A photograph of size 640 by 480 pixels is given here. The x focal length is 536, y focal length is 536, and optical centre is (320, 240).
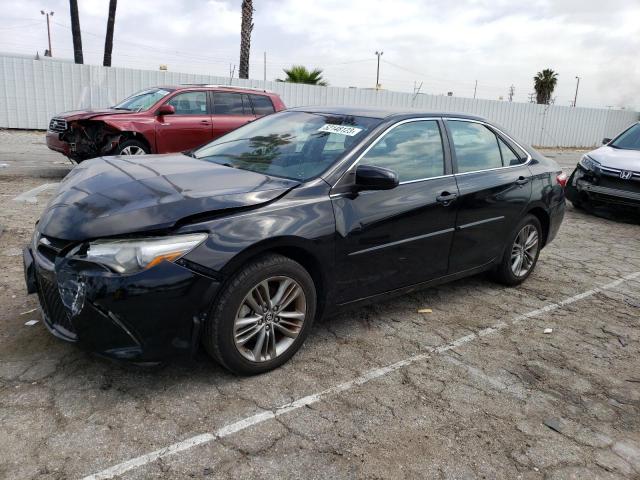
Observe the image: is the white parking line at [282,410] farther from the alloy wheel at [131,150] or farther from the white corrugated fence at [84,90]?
the white corrugated fence at [84,90]

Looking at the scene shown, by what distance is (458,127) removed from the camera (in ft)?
14.3

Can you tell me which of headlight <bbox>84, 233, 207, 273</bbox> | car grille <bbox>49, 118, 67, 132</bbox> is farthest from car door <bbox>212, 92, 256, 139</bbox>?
headlight <bbox>84, 233, 207, 273</bbox>

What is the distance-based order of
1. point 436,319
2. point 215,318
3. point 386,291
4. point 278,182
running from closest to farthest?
point 215,318 → point 278,182 → point 386,291 → point 436,319

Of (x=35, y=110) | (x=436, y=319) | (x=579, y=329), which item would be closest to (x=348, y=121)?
(x=436, y=319)

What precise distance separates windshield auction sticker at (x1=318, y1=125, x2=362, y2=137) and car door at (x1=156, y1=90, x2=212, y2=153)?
5757 millimetres

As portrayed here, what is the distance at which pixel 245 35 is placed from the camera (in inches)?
787

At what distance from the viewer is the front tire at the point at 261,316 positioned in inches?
A: 113

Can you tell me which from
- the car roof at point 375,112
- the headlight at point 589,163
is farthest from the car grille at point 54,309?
the headlight at point 589,163

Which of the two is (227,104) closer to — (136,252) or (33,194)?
(33,194)

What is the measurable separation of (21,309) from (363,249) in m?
2.46

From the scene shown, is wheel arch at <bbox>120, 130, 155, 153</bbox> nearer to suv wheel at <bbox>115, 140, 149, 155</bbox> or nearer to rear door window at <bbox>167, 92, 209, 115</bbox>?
suv wheel at <bbox>115, 140, 149, 155</bbox>

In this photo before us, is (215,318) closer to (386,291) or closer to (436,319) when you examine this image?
(386,291)

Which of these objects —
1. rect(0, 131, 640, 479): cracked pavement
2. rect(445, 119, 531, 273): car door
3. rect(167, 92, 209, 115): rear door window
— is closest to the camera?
rect(0, 131, 640, 479): cracked pavement

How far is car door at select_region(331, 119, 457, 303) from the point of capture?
341 cm
